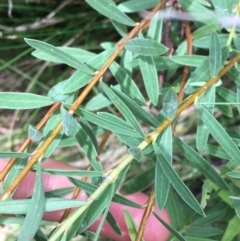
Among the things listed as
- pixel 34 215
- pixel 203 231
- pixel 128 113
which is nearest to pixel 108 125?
pixel 128 113

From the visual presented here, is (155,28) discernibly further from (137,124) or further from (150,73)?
(137,124)

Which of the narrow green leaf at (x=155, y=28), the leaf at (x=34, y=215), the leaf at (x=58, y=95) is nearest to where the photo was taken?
the leaf at (x=34, y=215)

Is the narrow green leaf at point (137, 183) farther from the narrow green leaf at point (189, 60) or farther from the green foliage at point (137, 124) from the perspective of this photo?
the narrow green leaf at point (189, 60)

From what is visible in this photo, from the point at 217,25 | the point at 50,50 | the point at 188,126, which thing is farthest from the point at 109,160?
the point at 50,50

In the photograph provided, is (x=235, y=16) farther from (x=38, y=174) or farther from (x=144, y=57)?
(x=38, y=174)

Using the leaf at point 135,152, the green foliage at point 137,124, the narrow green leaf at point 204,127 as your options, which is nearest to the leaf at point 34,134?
the green foliage at point 137,124

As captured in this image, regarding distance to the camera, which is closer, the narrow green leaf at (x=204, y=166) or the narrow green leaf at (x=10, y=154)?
the narrow green leaf at (x=10, y=154)
